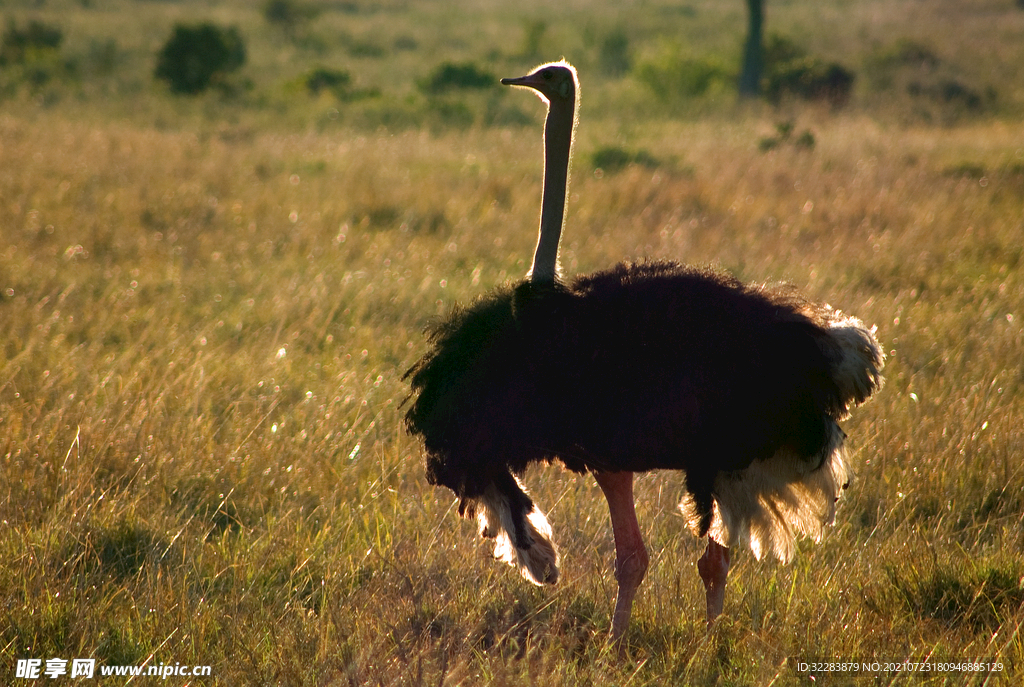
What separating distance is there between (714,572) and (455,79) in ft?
51.0

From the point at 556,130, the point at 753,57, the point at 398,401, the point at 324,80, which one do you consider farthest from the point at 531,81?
the point at 753,57

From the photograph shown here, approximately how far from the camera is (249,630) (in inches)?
113

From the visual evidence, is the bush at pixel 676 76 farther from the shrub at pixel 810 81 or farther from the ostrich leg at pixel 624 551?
the ostrich leg at pixel 624 551

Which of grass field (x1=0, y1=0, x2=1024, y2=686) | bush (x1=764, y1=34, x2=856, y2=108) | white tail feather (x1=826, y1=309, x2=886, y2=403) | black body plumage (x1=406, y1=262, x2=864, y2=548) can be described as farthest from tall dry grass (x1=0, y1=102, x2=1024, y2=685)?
bush (x1=764, y1=34, x2=856, y2=108)

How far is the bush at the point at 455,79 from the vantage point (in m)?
17.3

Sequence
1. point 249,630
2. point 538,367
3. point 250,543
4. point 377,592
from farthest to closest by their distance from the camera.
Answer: point 250,543, point 377,592, point 249,630, point 538,367

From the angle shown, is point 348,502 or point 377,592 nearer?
point 377,592

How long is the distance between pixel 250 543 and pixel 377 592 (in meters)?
0.62

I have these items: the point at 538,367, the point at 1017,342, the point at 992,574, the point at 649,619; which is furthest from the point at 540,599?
the point at 1017,342

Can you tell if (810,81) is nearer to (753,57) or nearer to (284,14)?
(753,57)

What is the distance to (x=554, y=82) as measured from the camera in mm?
3195

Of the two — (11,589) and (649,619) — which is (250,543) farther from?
(649,619)

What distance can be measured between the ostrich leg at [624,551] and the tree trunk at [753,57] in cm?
1782

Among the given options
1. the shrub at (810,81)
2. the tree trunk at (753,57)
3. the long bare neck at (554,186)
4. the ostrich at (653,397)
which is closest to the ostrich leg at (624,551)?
the ostrich at (653,397)
